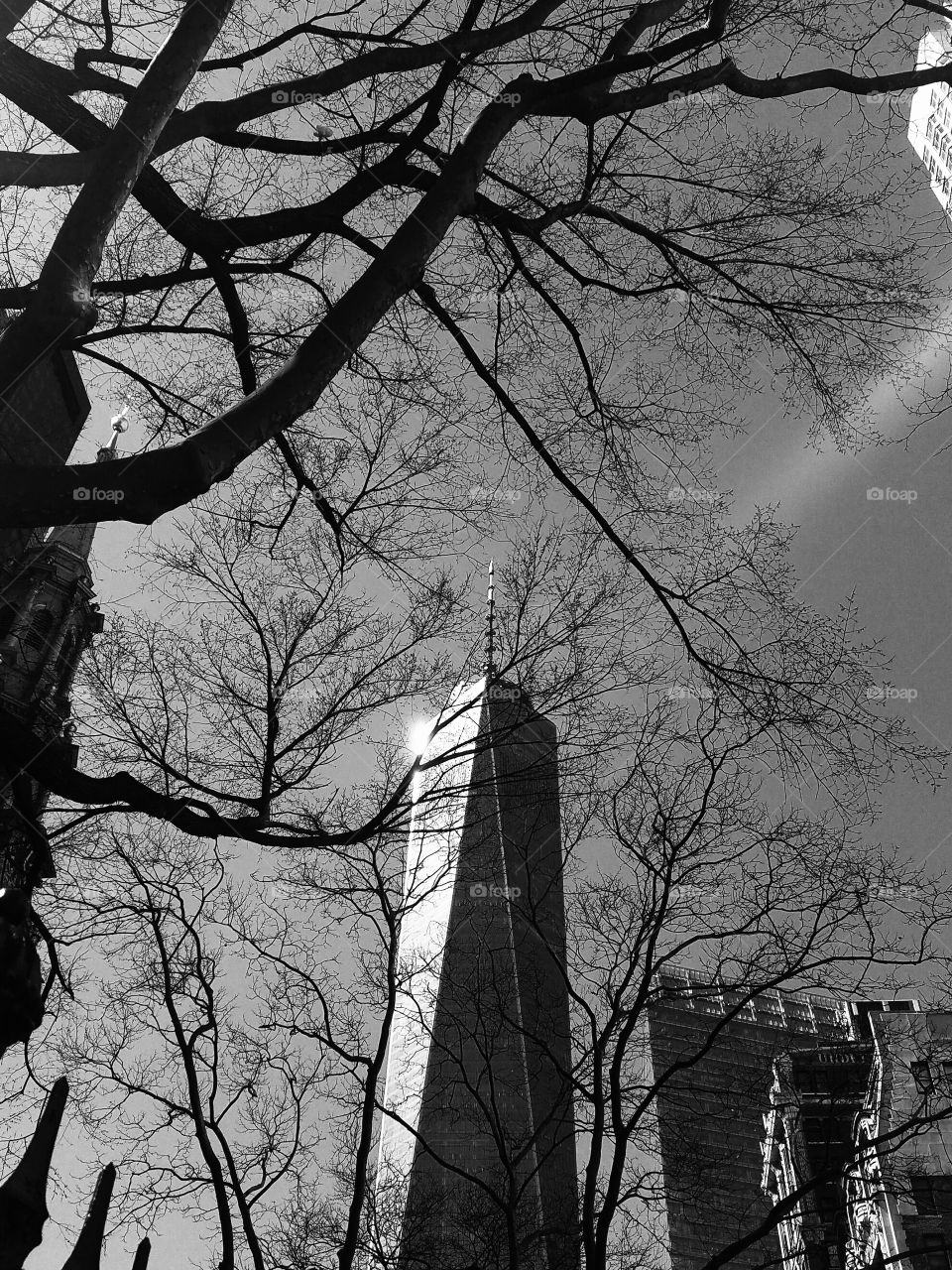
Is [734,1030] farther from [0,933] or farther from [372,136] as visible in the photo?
[0,933]

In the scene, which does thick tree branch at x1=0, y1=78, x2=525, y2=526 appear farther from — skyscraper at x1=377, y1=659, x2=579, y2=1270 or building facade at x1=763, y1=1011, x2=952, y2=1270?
building facade at x1=763, y1=1011, x2=952, y2=1270

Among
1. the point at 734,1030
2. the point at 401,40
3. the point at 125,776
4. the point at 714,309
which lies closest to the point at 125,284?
the point at 401,40

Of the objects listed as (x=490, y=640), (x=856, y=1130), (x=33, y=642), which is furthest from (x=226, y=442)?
(x=33, y=642)

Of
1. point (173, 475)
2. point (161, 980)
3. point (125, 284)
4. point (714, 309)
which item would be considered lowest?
point (173, 475)

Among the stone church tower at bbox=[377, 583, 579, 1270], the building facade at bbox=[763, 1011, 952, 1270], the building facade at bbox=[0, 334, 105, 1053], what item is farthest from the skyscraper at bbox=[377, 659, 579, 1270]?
the building facade at bbox=[0, 334, 105, 1053]

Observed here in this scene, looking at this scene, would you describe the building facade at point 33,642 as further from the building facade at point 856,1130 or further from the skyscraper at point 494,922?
the building facade at point 856,1130

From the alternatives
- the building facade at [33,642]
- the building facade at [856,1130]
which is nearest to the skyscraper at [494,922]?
the building facade at [856,1130]

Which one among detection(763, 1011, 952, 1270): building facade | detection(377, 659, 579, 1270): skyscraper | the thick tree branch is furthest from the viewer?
detection(377, 659, 579, 1270): skyscraper

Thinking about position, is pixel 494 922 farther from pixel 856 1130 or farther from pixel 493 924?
pixel 856 1130

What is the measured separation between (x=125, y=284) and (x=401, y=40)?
260 centimetres

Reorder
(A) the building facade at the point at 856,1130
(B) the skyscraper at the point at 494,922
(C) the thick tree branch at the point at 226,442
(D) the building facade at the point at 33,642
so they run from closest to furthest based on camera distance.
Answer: (D) the building facade at the point at 33,642, (C) the thick tree branch at the point at 226,442, (A) the building facade at the point at 856,1130, (B) the skyscraper at the point at 494,922

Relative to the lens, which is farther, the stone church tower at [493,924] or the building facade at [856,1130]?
the stone church tower at [493,924]

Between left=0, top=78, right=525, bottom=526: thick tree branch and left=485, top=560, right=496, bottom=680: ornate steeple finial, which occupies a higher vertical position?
left=485, top=560, right=496, bottom=680: ornate steeple finial

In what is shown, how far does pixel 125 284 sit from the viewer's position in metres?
7.11
